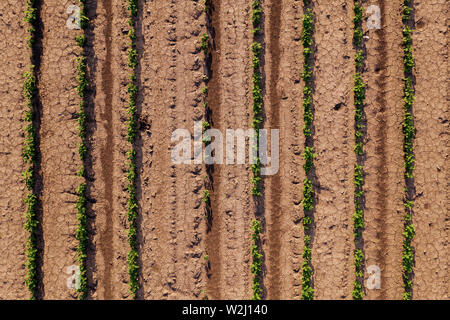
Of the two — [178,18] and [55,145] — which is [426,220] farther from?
[55,145]

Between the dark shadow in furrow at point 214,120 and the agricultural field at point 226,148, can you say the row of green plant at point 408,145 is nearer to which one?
the agricultural field at point 226,148

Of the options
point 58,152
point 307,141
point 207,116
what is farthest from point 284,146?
point 58,152

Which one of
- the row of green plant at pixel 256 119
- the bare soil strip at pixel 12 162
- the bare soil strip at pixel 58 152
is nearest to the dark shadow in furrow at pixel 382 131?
the row of green plant at pixel 256 119

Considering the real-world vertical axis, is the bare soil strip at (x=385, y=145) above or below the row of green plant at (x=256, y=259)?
above

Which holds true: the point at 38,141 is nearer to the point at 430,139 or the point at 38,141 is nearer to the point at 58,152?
the point at 58,152

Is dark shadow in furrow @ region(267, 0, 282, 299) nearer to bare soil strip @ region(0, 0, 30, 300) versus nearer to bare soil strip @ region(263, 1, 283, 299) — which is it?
bare soil strip @ region(263, 1, 283, 299)
